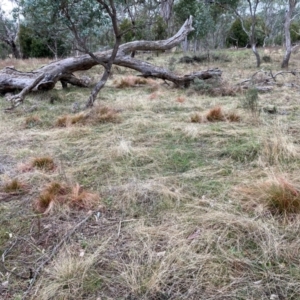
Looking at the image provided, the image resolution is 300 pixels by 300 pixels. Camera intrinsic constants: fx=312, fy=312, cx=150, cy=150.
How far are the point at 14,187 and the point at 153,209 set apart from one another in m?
1.36

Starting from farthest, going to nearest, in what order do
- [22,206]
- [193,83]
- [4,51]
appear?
[4,51] → [193,83] → [22,206]

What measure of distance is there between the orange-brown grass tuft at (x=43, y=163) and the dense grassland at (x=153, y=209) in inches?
0.4

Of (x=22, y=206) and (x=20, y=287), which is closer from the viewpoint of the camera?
(x=20, y=287)

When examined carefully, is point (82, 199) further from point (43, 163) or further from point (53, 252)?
point (43, 163)

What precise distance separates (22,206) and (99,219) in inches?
28.3

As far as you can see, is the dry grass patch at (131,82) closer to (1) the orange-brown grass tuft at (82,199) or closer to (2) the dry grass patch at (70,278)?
(1) the orange-brown grass tuft at (82,199)

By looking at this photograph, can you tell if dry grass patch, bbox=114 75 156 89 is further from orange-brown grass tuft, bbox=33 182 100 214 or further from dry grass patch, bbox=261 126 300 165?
orange-brown grass tuft, bbox=33 182 100 214

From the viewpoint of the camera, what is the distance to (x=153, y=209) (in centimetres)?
256

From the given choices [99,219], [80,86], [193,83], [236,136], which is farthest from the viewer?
[80,86]

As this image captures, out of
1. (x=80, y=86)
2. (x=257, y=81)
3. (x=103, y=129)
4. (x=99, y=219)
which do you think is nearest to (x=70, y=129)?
(x=103, y=129)

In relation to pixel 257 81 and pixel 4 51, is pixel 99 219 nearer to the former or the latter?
pixel 257 81

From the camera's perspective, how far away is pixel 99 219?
2.47 m

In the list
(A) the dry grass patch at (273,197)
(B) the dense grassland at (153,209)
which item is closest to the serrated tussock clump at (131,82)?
(B) the dense grassland at (153,209)

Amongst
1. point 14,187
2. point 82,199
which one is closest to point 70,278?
point 82,199
